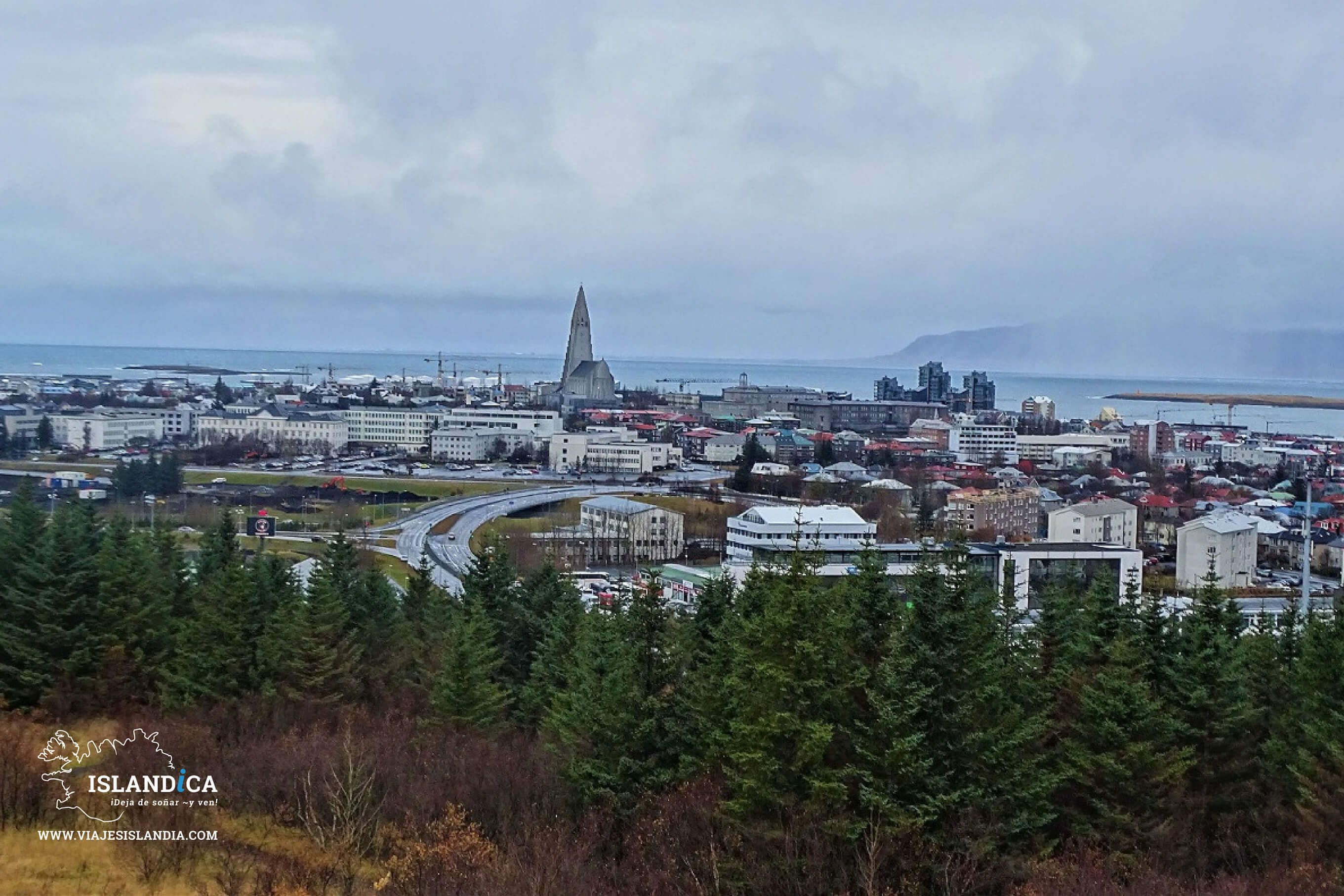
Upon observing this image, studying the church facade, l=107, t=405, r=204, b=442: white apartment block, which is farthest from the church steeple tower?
l=107, t=405, r=204, b=442: white apartment block

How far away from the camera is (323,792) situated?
4.37m

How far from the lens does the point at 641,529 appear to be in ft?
51.3

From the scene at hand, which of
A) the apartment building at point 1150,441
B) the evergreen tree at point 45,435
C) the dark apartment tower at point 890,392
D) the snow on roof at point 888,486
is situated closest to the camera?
the snow on roof at point 888,486

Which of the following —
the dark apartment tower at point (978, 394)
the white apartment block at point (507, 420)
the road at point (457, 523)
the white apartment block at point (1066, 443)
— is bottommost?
the road at point (457, 523)

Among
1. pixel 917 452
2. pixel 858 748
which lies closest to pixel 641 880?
pixel 858 748

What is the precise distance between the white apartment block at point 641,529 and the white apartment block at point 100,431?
1364 centimetres

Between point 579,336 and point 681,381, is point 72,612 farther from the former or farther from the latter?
point 681,381

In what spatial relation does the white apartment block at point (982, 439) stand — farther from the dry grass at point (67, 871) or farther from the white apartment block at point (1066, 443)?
the dry grass at point (67, 871)

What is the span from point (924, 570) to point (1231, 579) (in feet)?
37.5

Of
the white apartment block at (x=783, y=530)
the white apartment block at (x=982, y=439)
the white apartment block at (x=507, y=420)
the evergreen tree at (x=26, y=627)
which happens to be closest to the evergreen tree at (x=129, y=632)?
the evergreen tree at (x=26, y=627)

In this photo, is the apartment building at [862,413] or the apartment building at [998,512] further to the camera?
the apartment building at [862,413]

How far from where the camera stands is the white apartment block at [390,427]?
102 feet

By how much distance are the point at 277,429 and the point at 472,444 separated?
4825mm

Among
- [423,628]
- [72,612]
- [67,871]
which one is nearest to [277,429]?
[423,628]
